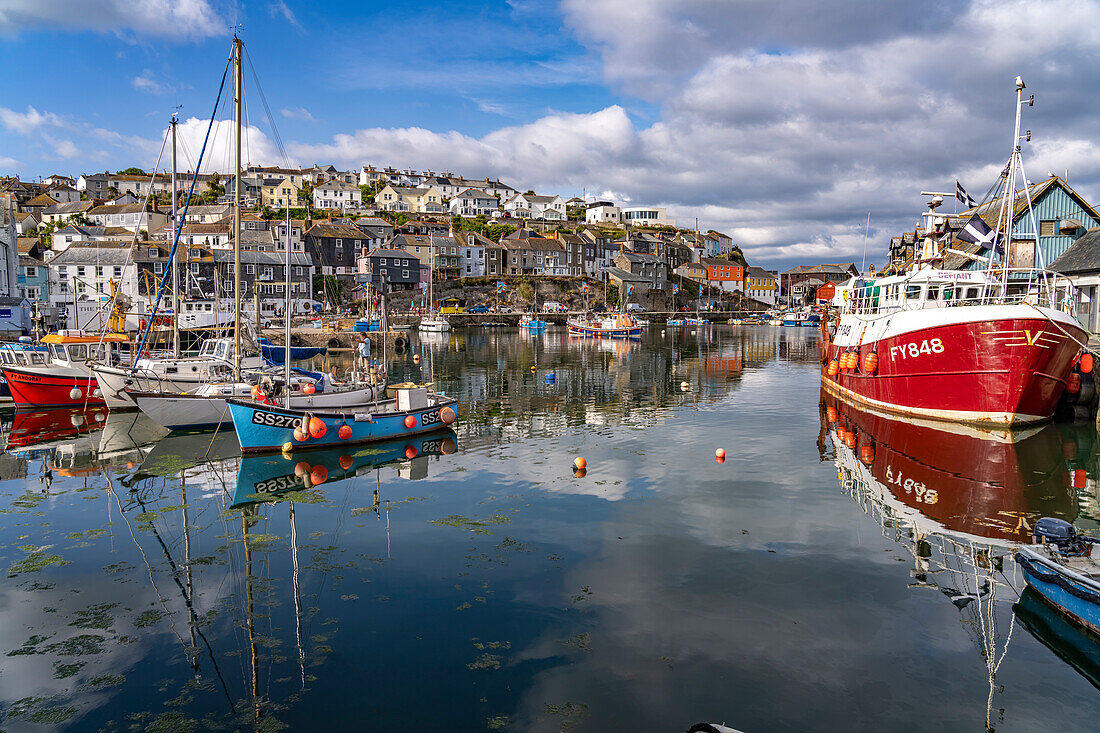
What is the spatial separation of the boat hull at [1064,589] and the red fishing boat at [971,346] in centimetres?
1384

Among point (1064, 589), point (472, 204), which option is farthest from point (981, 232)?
point (472, 204)

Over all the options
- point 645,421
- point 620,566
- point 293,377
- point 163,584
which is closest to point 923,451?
point 645,421

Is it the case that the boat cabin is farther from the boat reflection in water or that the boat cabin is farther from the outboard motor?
the outboard motor

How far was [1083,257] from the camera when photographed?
31.6 metres

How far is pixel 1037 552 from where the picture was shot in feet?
35.2

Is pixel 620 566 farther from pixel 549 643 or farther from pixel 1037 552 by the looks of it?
pixel 1037 552

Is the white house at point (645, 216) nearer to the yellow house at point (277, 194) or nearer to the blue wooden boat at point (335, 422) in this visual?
the yellow house at point (277, 194)

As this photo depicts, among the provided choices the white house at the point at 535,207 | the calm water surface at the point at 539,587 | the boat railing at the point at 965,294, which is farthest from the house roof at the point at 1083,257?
the white house at the point at 535,207

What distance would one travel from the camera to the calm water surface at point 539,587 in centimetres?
839

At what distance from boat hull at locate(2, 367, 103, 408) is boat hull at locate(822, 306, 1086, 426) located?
34.5 meters

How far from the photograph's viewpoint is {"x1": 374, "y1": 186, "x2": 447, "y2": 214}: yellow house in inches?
5581

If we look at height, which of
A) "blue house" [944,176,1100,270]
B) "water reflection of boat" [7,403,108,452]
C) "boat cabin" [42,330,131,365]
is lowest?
"water reflection of boat" [7,403,108,452]

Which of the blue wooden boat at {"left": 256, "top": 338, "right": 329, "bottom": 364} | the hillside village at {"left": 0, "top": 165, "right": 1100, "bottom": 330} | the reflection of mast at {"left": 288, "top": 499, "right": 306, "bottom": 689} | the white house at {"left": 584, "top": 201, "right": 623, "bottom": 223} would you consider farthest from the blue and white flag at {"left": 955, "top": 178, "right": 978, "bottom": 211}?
the white house at {"left": 584, "top": 201, "right": 623, "bottom": 223}

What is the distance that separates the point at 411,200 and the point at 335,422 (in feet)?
433
